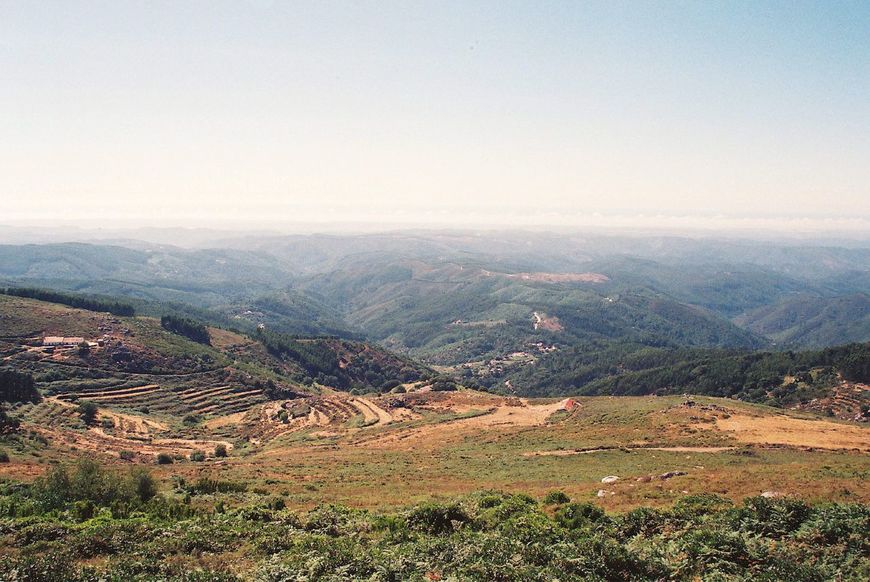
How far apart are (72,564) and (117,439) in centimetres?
5945

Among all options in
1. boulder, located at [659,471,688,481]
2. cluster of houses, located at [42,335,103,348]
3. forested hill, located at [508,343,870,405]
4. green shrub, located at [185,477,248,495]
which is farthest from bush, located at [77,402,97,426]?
forested hill, located at [508,343,870,405]

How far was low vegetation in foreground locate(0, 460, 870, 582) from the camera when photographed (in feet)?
45.4

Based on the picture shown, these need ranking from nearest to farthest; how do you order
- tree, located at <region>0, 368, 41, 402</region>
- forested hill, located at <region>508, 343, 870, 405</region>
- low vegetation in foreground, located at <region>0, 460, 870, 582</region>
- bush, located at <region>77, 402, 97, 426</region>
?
low vegetation in foreground, located at <region>0, 460, 870, 582</region> → bush, located at <region>77, 402, 97, 426</region> → tree, located at <region>0, 368, 41, 402</region> → forested hill, located at <region>508, 343, 870, 405</region>

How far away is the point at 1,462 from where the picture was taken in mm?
39562

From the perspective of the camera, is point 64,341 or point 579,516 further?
point 64,341

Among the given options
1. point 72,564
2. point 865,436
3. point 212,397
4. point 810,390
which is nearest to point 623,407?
point 865,436

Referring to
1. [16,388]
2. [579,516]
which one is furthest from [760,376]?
[16,388]

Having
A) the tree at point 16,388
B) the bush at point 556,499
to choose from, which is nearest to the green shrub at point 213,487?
the bush at point 556,499

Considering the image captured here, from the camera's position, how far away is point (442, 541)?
1711 cm

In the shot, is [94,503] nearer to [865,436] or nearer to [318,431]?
[318,431]

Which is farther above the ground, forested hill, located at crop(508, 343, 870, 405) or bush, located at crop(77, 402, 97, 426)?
bush, located at crop(77, 402, 97, 426)

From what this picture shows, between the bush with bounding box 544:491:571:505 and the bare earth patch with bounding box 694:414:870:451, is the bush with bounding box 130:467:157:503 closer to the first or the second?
the bush with bounding box 544:491:571:505

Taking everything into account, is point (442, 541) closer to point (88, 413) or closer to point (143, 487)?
point (143, 487)

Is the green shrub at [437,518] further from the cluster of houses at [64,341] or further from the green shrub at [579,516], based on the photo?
the cluster of houses at [64,341]
